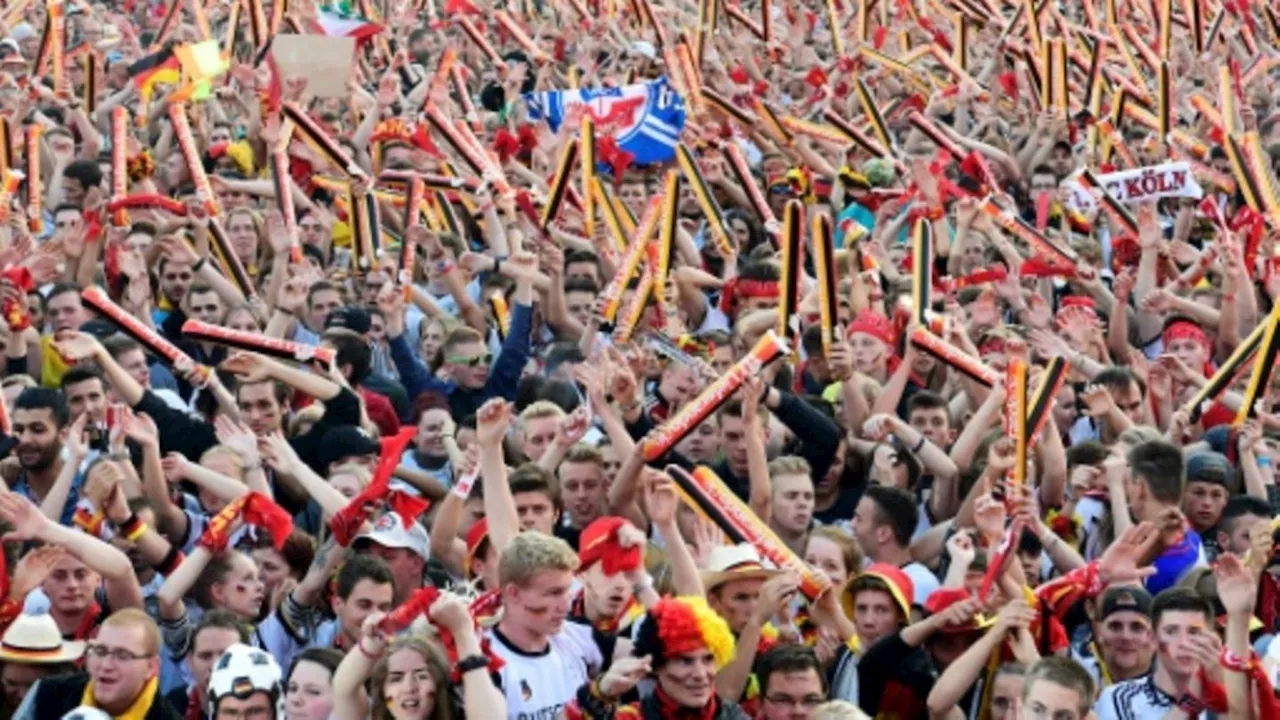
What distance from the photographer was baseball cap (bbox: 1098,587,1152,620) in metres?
8.75

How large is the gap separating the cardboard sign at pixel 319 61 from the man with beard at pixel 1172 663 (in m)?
9.13

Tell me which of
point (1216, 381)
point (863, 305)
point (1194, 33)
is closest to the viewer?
point (1216, 381)

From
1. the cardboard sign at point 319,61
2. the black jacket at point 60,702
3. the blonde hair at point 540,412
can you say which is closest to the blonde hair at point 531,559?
the black jacket at point 60,702

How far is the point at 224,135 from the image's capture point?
16062 millimetres

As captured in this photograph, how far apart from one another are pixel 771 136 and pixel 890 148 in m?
0.79

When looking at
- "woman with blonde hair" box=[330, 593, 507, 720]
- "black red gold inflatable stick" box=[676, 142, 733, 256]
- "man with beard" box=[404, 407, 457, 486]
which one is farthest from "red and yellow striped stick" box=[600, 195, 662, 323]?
"woman with blonde hair" box=[330, 593, 507, 720]

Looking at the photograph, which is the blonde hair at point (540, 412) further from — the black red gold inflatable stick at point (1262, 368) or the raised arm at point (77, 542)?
the black red gold inflatable stick at point (1262, 368)

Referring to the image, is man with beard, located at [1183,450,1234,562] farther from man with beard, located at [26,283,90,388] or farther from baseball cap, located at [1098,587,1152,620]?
man with beard, located at [26,283,90,388]

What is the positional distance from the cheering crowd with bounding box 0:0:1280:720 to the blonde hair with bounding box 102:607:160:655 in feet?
0.11

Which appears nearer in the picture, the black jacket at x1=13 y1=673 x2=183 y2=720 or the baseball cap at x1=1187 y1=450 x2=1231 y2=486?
the black jacket at x1=13 y1=673 x2=183 y2=720

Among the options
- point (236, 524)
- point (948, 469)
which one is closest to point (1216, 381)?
point (948, 469)

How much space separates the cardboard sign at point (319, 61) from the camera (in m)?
16.6

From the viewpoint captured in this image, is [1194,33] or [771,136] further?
[1194,33]

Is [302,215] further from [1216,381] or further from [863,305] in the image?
[1216,381]
